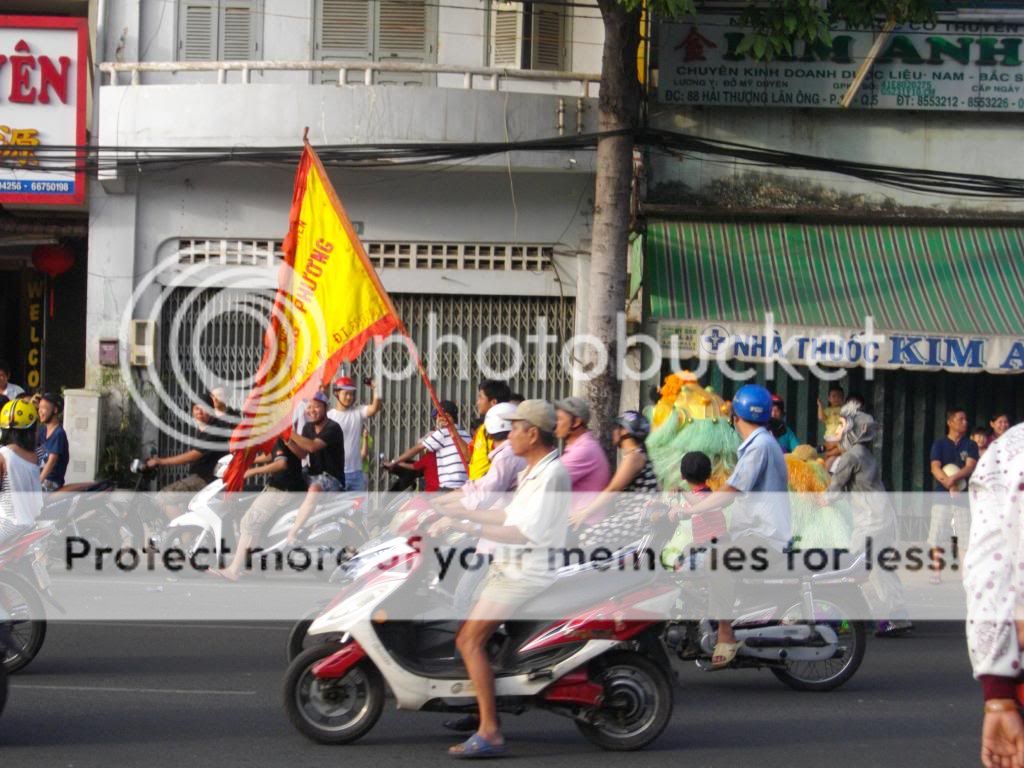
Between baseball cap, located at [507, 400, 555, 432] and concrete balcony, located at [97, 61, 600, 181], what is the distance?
8.74m

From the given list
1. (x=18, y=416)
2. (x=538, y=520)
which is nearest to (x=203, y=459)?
(x=18, y=416)

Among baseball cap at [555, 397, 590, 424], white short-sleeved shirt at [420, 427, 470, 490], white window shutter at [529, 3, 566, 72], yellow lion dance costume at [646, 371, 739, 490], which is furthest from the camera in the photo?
white window shutter at [529, 3, 566, 72]

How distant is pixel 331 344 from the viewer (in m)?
9.61

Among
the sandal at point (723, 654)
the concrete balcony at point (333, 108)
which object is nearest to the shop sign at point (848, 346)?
the concrete balcony at point (333, 108)

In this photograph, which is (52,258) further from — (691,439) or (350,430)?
(691,439)

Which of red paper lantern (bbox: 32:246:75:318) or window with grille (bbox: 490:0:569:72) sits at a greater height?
window with grille (bbox: 490:0:569:72)

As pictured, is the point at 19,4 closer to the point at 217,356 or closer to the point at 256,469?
the point at 217,356

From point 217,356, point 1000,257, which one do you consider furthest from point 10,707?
point 1000,257

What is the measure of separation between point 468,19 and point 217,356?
190 inches

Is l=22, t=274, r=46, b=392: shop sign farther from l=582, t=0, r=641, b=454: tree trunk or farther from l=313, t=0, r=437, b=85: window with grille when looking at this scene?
l=582, t=0, r=641, b=454: tree trunk

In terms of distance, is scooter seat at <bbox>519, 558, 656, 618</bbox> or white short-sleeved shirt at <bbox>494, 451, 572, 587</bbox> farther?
scooter seat at <bbox>519, 558, 656, 618</bbox>

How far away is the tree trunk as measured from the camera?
42.1 feet

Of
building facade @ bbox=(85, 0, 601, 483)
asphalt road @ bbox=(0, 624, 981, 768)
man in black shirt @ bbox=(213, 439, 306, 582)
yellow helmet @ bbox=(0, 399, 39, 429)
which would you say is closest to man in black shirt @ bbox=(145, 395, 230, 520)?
man in black shirt @ bbox=(213, 439, 306, 582)

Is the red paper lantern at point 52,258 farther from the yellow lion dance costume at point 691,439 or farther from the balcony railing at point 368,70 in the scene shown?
the yellow lion dance costume at point 691,439
